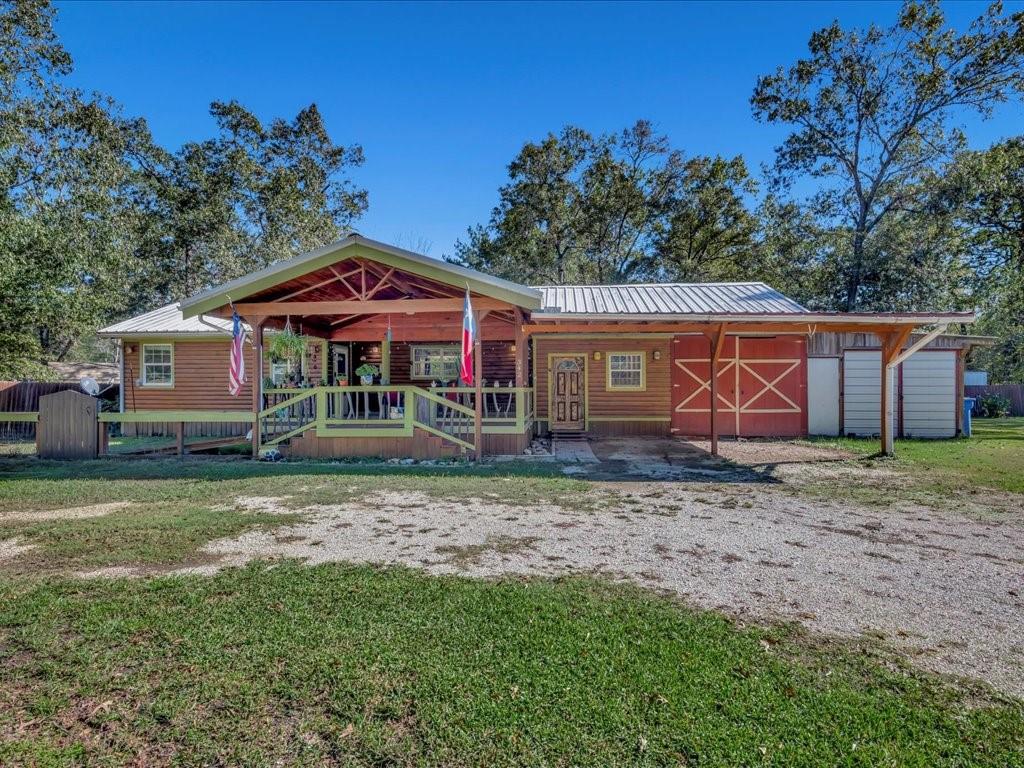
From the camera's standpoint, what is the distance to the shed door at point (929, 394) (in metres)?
12.5

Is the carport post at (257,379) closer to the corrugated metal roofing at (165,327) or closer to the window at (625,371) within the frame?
the corrugated metal roofing at (165,327)

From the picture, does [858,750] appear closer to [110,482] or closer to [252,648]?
[252,648]

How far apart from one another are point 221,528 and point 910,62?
26203mm

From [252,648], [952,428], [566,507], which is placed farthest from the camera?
[952,428]

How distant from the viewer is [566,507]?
227 inches

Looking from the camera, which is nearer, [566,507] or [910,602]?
[910,602]

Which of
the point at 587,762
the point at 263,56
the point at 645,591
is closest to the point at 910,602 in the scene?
the point at 645,591

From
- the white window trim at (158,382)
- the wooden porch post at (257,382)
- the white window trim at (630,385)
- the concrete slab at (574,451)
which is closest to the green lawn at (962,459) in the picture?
the white window trim at (630,385)

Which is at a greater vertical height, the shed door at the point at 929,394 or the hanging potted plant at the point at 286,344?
the hanging potted plant at the point at 286,344

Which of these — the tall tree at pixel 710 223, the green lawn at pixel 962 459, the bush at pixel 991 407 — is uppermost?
the tall tree at pixel 710 223

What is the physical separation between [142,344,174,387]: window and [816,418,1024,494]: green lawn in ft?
54.0

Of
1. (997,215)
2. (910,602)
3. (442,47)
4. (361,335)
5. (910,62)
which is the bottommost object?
(910,602)

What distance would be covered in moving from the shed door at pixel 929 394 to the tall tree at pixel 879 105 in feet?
27.1

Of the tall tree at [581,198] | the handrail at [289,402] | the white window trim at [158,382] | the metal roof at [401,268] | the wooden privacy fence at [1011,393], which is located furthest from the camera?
the tall tree at [581,198]
